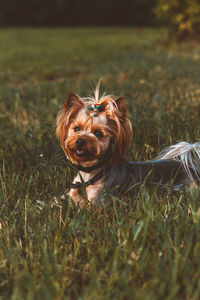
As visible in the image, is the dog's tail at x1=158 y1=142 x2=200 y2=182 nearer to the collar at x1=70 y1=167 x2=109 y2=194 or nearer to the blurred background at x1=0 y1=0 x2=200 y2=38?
the collar at x1=70 y1=167 x2=109 y2=194

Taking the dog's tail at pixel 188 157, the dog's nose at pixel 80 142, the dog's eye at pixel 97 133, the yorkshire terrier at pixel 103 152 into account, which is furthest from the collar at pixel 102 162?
the dog's tail at pixel 188 157

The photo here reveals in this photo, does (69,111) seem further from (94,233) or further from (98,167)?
(94,233)

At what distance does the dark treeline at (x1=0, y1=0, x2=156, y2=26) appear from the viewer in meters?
39.1

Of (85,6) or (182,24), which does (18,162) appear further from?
(85,6)

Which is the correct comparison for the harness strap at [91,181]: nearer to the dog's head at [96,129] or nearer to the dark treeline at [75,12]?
the dog's head at [96,129]

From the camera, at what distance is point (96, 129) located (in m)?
3.17

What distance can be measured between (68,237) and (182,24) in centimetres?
1570

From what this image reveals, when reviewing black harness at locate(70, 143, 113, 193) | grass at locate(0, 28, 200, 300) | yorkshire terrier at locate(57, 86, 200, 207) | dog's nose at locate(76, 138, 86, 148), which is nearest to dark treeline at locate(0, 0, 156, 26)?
grass at locate(0, 28, 200, 300)

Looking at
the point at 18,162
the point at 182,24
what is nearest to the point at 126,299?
the point at 18,162

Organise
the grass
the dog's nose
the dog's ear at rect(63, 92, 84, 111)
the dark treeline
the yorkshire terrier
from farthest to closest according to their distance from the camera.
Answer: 1. the dark treeline
2. the dog's ear at rect(63, 92, 84, 111)
3. the yorkshire terrier
4. the dog's nose
5. the grass

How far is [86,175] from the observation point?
3377 mm

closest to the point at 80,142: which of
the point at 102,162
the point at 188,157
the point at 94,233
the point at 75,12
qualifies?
the point at 102,162

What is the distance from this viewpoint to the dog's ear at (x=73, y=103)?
10.7 feet

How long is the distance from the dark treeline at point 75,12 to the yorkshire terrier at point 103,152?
37131mm
